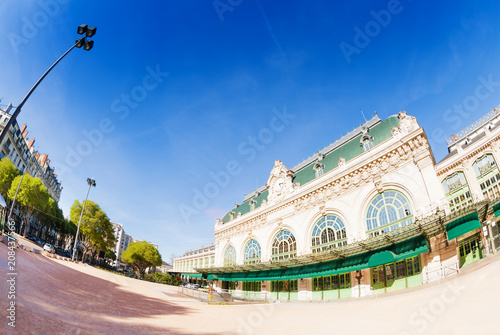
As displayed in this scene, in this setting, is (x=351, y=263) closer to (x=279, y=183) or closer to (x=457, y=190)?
(x=457, y=190)

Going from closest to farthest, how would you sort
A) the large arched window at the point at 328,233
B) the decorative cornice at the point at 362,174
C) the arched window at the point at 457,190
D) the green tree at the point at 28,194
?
the decorative cornice at the point at 362,174, the arched window at the point at 457,190, the large arched window at the point at 328,233, the green tree at the point at 28,194

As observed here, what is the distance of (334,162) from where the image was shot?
2872 cm

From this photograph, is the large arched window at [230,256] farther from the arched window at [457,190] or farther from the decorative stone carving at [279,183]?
the arched window at [457,190]

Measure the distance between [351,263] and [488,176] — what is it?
14583 millimetres

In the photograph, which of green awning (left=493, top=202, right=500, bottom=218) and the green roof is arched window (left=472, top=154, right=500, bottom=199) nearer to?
green awning (left=493, top=202, right=500, bottom=218)

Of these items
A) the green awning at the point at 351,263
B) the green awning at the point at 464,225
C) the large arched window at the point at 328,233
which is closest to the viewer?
the green awning at the point at 464,225

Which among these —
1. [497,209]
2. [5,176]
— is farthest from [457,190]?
[5,176]

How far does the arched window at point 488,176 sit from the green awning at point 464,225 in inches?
278

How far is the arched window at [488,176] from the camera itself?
20.0 m

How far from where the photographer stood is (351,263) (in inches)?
846

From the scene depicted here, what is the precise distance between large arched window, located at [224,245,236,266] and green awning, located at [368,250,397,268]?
25042 millimetres

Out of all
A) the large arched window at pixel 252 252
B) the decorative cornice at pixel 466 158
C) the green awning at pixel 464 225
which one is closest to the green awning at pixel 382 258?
the green awning at pixel 464 225

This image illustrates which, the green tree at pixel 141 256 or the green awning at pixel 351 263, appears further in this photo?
the green tree at pixel 141 256

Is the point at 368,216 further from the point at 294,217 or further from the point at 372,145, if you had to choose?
the point at 294,217
